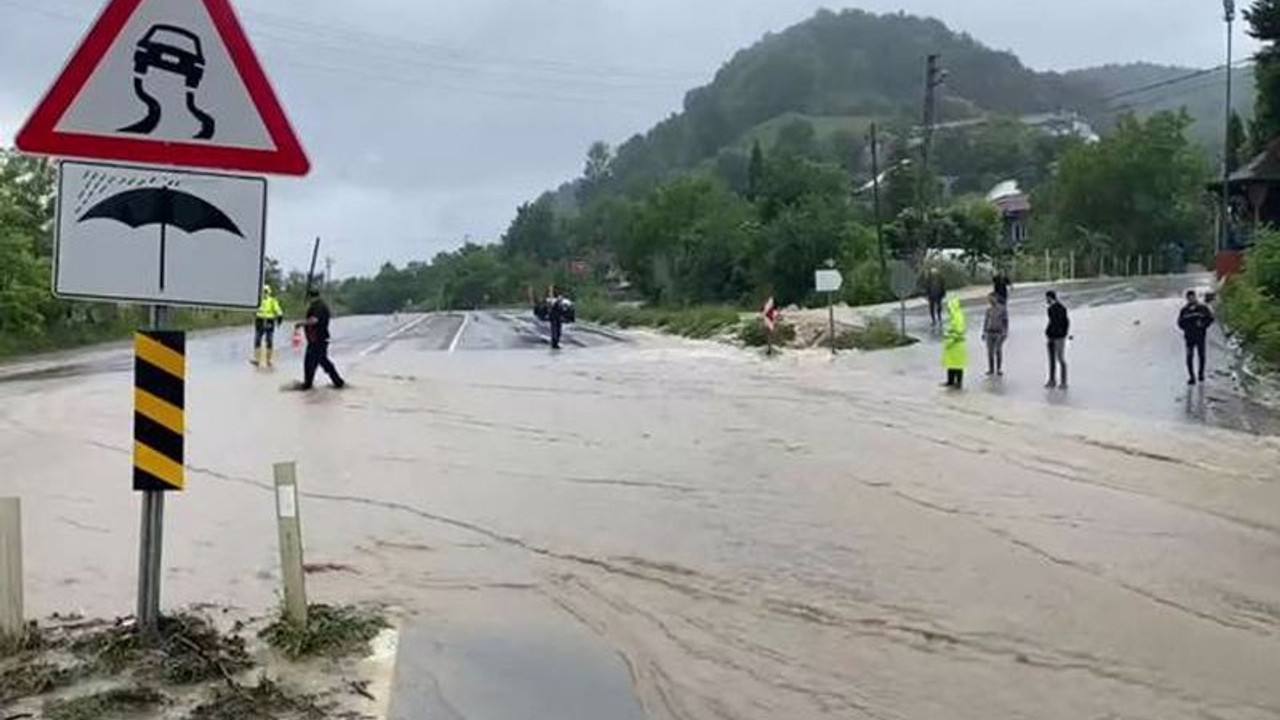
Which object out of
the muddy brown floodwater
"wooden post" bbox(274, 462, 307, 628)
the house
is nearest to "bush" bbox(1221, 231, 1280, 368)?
the muddy brown floodwater

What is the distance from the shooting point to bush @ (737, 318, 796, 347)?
39.3 m

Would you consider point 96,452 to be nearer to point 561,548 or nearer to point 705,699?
point 561,548

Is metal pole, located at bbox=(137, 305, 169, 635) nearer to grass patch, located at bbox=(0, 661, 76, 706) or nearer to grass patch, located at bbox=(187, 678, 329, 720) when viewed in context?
grass patch, located at bbox=(0, 661, 76, 706)

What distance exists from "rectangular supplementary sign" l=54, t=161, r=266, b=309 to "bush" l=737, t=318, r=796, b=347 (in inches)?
1312

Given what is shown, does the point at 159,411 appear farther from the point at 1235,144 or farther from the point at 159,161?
the point at 1235,144

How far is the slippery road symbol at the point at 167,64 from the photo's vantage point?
5.60 metres

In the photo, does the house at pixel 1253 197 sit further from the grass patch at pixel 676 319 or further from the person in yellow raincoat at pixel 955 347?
the person in yellow raincoat at pixel 955 347

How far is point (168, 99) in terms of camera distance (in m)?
5.69

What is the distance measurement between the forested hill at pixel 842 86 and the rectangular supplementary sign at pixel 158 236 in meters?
147

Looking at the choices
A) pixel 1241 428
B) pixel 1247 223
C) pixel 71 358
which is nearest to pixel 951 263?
pixel 1247 223

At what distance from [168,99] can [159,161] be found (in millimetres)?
250

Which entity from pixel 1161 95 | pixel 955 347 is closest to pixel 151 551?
pixel 955 347

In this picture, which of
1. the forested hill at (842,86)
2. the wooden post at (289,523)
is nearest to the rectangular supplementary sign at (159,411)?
the wooden post at (289,523)

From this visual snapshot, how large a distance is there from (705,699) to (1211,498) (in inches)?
304
